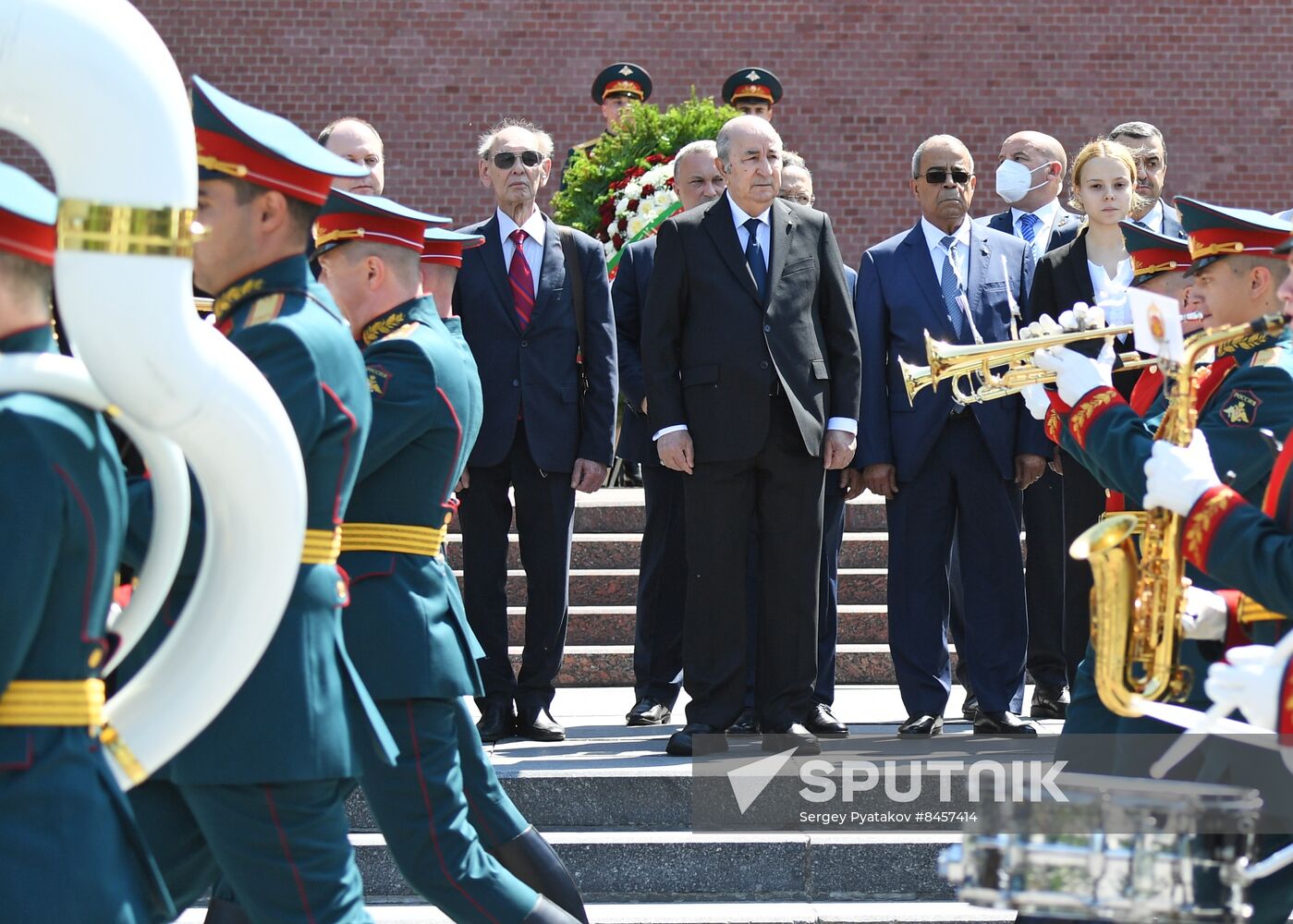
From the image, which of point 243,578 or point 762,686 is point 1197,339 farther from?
point 762,686

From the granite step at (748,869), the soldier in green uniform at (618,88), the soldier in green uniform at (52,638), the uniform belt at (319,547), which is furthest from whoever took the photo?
the soldier in green uniform at (618,88)

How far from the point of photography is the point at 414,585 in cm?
444

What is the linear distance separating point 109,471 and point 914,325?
5.11m

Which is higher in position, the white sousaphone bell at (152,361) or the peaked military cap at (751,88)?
the peaked military cap at (751,88)

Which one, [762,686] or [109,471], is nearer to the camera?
[109,471]

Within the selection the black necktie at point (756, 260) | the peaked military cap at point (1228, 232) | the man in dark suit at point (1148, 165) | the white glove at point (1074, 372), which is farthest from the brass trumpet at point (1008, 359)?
the man in dark suit at point (1148, 165)

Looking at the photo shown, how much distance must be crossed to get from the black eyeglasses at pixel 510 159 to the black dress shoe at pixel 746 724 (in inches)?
95.0

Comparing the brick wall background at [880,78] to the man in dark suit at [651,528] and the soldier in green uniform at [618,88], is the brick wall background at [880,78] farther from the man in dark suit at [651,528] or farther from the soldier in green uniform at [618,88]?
the man in dark suit at [651,528]

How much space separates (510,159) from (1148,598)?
14.5 feet

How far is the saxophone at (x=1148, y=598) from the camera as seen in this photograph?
12.9 feet

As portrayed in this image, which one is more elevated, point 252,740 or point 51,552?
point 51,552

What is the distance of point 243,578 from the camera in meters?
3.11

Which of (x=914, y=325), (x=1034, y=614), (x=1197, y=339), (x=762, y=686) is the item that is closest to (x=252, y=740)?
(x=1197, y=339)

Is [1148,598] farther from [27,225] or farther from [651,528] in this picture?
[651,528]
